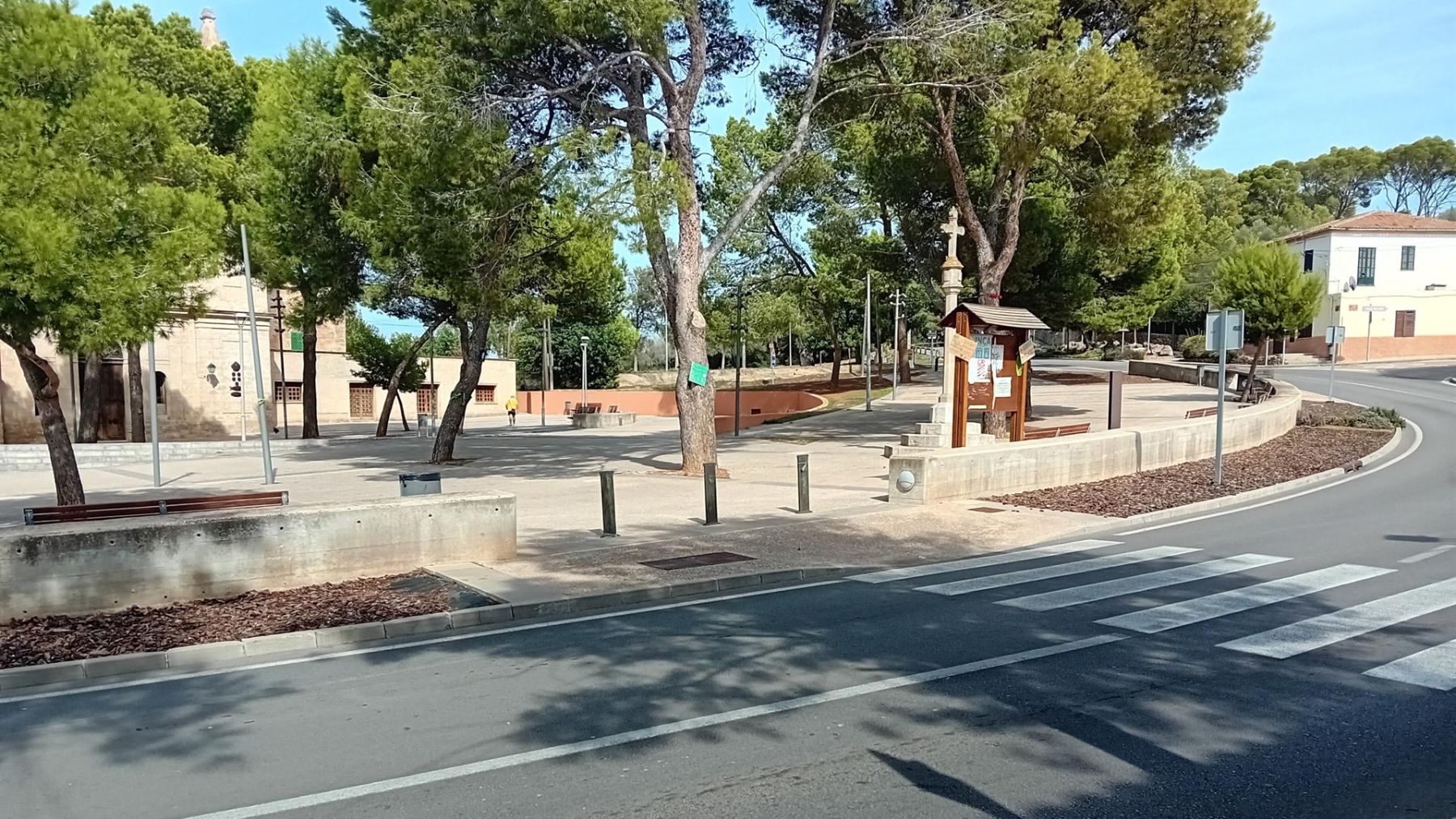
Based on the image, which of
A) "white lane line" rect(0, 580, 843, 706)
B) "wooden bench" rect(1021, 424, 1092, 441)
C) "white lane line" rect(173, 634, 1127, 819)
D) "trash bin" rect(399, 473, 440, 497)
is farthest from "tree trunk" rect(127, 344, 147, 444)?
"white lane line" rect(173, 634, 1127, 819)

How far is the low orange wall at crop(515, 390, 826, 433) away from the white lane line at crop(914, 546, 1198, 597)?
2649 centimetres

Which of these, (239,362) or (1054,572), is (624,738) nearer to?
(1054,572)

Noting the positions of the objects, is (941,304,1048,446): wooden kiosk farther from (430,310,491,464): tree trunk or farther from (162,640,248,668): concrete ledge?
(162,640,248,668): concrete ledge

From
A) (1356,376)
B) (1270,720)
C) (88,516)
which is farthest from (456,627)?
→ (1356,376)

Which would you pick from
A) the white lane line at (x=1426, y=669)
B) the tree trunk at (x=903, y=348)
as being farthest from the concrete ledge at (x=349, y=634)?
the tree trunk at (x=903, y=348)

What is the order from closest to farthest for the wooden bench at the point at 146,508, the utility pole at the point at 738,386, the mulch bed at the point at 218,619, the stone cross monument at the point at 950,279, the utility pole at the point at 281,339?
1. the mulch bed at the point at 218,619
2. the wooden bench at the point at 146,508
3. the stone cross monument at the point at 950,279
4. the utility pole at the point at 738,386
5. the utility pole at the point at 281,339

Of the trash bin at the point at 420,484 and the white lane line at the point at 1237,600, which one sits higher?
the trash bin at the point at 420,484

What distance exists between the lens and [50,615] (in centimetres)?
815

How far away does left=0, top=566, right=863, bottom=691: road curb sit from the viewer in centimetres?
693

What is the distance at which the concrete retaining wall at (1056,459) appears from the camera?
1455 cm

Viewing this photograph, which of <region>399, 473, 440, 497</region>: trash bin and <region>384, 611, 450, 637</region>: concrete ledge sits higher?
<region>399, 473, 440, 497</region>: trash bin

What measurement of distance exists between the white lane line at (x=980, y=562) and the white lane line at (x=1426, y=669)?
432cm

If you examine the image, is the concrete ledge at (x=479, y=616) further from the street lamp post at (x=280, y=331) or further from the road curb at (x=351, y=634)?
the street lamp post at (x=280, y=331)

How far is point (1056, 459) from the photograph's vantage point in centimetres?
1622
